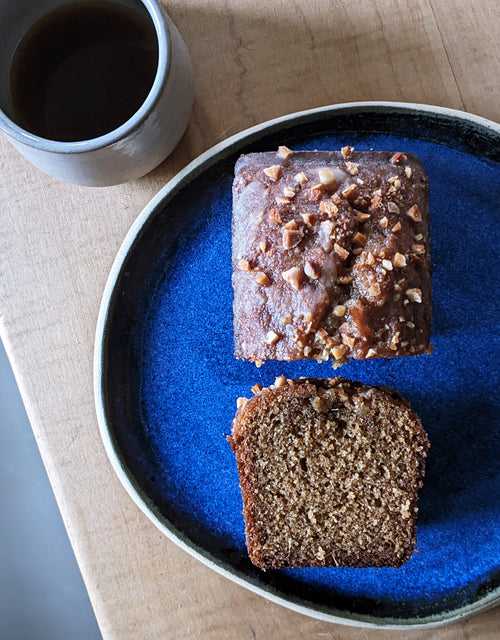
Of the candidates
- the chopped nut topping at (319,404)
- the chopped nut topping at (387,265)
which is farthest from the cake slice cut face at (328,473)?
the chopped nut topping at (387,265)

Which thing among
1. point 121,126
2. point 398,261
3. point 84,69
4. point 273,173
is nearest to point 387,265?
point 398,261

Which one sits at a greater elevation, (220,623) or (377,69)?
(377,69)

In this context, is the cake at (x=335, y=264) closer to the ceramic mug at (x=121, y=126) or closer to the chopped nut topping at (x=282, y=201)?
the chopped nut topping at (x=282, y=201)

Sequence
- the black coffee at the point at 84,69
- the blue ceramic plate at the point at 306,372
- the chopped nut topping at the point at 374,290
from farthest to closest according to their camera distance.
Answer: the blue ceramic plate at the point at 306,372, the black coffee at the point at 84,69, the chopped nut topping at the point at 374,290

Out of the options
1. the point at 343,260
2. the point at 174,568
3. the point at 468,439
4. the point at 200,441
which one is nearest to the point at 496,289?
→ the point at 468,439

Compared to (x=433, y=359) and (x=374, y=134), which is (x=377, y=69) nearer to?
(x=374, y=134)

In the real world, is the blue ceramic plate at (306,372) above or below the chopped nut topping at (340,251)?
below
